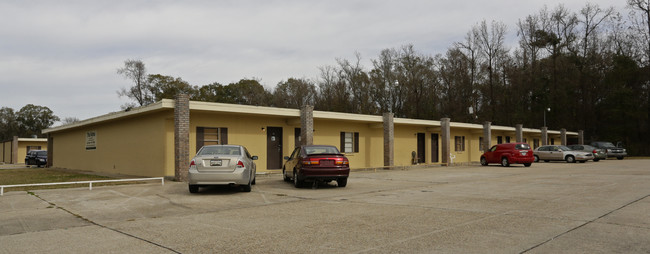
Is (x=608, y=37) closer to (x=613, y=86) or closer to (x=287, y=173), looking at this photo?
(x=613, y=86)

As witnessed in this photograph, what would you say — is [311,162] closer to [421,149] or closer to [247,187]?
[247,187]

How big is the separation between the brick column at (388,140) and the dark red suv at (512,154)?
744 cm

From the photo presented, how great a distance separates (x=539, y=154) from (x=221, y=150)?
2884 cm

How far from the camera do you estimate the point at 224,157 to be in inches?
446


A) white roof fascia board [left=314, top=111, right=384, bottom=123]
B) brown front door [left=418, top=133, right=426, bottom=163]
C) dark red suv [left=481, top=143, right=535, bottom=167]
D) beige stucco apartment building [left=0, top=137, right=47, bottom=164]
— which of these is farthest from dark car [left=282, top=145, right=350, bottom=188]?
beige stucco apartment building [left=0, top=137, right=47, bottom=164]

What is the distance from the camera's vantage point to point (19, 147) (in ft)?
157

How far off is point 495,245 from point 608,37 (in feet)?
194

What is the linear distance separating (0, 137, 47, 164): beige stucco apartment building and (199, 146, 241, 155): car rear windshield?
46415mm

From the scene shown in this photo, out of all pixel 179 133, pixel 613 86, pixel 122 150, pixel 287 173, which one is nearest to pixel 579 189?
pixel 287 173

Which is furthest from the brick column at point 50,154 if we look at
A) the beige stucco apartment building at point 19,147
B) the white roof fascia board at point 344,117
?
the white roof fascia board at point 344,117

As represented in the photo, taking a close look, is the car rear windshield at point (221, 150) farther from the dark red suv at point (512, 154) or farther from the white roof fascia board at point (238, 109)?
the dark red suv at point (512, 154)

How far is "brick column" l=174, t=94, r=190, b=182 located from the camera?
15664mm

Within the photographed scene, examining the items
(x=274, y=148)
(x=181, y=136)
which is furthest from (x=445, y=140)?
(x=181, y=136)

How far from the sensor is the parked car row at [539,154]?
25.4 meters
